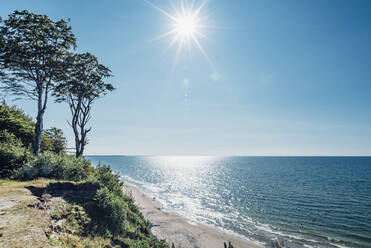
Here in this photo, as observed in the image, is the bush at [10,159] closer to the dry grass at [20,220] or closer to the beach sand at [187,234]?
the dry grass at [20,220]

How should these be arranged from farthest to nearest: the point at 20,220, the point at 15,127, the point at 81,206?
the point at 15,127
the point at 81,206
the point at 20,220

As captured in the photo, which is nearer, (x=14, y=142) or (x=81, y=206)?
(x=81, y=206)

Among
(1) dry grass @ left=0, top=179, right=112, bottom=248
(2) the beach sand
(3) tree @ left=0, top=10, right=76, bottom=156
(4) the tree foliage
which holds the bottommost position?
(2) the beach sand

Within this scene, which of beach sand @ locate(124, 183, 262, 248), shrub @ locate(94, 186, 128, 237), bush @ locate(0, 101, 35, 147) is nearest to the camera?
shrub @ locate(94, 186, 128, 237)

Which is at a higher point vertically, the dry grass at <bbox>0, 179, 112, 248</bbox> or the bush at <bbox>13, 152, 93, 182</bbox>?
the bush at <bbox>13, 152, 93, 182</bbox>

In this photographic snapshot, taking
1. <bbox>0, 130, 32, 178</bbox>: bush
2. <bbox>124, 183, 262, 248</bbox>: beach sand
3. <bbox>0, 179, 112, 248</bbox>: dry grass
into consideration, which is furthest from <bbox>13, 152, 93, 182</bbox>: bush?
<bbox>124, 183, 262, 248</bbox>: beach sand

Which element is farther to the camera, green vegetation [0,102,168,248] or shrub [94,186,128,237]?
shrub [94,186,128,237]

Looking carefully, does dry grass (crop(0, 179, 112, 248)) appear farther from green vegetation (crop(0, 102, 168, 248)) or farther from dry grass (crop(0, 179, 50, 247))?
green vegetation (crop(0, 102, 168, 248))

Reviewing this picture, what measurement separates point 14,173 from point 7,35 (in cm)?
1271

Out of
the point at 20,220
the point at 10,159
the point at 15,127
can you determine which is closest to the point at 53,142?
the point at 15,127

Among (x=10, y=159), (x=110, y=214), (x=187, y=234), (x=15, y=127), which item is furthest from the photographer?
(x=187, y=234)

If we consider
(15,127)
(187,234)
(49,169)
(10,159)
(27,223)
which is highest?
(15,127)

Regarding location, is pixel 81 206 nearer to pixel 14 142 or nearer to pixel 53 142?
pixel 14 142

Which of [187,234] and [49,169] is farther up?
[49,169]
